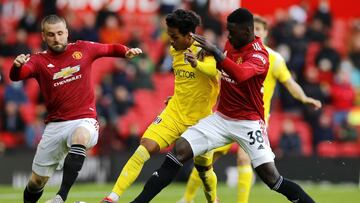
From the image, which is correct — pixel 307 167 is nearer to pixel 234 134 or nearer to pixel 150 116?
pixel 150 116

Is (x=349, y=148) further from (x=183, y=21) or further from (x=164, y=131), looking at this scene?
(x=183, y=21)

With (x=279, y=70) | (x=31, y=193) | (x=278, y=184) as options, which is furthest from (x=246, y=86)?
(x=31, y=193)

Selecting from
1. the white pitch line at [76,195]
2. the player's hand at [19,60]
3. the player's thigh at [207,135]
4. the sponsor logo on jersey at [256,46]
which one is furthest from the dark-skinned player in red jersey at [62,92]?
the white pitch line at [76,195]

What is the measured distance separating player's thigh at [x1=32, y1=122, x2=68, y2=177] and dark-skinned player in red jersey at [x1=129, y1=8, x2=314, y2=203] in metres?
1.41

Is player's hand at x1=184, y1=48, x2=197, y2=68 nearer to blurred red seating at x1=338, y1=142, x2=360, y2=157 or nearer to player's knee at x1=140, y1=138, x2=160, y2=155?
player's knee at x1=140, y1=138, x2=160, y2=155

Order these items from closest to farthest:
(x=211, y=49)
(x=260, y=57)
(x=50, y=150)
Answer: (x=211, y=49), (x=260, y=57), (x=50, y=150)

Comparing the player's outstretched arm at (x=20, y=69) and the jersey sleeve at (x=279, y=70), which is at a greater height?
the player's outstretched arm at (x=20, y=69)

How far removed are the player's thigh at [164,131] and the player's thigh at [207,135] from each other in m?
0.41

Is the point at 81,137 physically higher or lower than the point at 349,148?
higher

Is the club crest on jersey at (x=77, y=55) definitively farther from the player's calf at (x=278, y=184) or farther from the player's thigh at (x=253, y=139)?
the player's calf at (x=278, y=184)

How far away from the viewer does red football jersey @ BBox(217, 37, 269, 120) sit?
11.6 meters

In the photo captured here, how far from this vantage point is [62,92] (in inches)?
481

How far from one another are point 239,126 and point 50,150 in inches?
96.0

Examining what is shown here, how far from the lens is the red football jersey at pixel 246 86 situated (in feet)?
37.9
